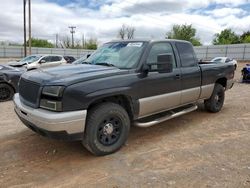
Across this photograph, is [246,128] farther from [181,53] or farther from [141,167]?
[141,167]

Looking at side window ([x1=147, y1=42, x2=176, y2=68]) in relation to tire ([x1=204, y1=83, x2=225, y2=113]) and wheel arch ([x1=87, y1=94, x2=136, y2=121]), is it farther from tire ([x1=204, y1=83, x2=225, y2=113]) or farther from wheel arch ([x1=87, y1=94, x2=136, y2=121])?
tire ([x1=204, y1=83, x2=225, y2=113])

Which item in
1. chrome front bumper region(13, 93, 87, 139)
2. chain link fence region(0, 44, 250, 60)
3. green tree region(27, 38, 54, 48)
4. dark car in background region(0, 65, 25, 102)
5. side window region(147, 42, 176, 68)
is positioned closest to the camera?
chrome front bumper region(13, 93, 87, 139)

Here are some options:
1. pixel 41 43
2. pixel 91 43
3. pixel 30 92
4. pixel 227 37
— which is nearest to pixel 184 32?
pixel 227 37

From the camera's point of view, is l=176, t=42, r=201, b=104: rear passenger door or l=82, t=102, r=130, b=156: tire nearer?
l=82, t=102, r=130, b=156: tire

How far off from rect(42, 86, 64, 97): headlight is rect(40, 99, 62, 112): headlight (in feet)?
0.32

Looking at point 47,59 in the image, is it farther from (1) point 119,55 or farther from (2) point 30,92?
(2) point 30,92

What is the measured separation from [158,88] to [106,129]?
1321mm

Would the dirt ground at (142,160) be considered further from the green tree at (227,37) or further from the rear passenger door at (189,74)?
the green tree at (227,37)

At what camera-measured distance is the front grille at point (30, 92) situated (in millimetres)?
4020

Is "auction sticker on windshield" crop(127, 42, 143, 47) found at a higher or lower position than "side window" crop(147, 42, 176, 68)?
higher

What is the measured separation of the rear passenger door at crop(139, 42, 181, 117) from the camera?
4828mm

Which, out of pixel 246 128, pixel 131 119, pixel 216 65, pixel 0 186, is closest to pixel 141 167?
pixel 131 119

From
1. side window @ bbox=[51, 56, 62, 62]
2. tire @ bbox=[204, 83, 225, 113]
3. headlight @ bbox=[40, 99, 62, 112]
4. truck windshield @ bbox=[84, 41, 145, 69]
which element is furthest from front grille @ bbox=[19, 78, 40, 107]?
side window @ bbox=[51, 56, 62, 62]

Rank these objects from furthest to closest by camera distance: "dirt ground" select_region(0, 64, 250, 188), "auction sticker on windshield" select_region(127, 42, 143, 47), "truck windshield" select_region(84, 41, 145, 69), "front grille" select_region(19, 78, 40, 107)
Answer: "auction sticker on windshield" select_region(127, 42, 143, 47), "truck windshield" select_region(84, 41, 145, 69), "front grille" select_region(19, 78, 40, 107), "dirt ground" select_region(0, 64, 250, 188)
